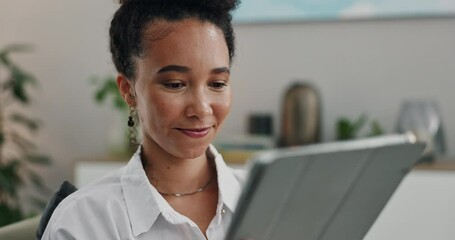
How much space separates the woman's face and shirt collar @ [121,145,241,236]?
0.08 metres

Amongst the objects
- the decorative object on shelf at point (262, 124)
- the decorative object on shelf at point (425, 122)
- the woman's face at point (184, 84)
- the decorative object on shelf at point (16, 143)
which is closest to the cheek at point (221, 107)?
the woman's face at point (184, 84)

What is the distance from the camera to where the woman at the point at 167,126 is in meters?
1.27

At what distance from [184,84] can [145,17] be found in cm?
16

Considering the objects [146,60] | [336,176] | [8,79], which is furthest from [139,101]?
[8,79]

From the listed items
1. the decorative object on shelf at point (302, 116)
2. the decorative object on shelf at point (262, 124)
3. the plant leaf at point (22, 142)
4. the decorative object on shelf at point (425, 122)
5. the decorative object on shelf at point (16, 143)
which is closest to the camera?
the decorative object on shelf at point (425, 122)

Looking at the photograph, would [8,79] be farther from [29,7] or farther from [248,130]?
[248,130]

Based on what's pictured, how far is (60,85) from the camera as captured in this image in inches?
148

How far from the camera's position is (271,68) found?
3.49 meters

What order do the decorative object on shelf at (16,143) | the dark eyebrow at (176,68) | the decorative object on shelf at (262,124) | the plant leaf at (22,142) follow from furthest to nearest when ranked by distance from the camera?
1. the plant leaf at (22,142)
2. the decorative object on shelf at (16,143)
3. the decorative object on shelf at (262,124)
4. the dark eyebrow at (176,68)

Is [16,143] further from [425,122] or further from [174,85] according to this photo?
[174,85]

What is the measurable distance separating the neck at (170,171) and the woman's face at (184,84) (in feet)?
0.13

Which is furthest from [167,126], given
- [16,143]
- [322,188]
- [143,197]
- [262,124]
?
[16,143]

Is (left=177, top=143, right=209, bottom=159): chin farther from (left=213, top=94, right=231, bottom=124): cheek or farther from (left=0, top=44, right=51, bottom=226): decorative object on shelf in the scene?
(left=0, top=44, right=51, bottom=226): decorative object on shelf

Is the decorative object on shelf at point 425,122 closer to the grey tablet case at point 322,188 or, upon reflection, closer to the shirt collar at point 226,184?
the shirt collar at point 226,184
